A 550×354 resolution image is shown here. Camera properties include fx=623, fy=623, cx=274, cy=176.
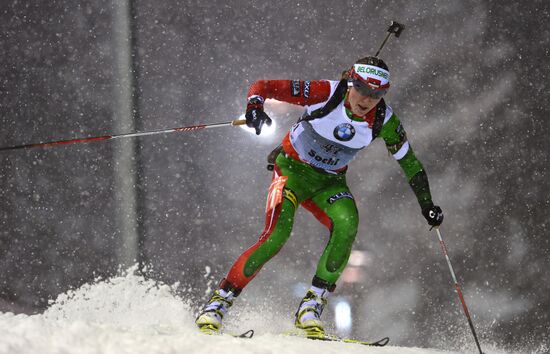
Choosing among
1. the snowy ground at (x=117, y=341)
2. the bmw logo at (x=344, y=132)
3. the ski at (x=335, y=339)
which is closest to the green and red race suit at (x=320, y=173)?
the bmw logo at (x=344, y=132)

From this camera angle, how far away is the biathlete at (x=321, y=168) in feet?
11.7

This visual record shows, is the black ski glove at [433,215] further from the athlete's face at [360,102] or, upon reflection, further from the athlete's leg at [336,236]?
the athlete's face at [360,102]

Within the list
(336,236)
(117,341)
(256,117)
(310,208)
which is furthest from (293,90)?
(117,341)

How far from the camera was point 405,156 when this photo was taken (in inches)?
159

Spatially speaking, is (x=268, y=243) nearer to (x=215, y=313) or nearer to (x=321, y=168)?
(x=215, y=313)

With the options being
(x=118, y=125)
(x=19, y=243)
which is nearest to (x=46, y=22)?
(x=118, y=125)

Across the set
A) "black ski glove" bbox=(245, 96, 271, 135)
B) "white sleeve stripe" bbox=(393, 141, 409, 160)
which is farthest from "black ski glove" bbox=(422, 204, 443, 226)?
"black ski glove" bbox=(245, 96, 271, 135)

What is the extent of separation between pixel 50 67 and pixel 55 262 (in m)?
2.21

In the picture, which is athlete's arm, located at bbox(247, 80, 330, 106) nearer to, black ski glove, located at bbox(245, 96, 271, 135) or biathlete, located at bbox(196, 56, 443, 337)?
biathlete, located at bbox(196, 56, 443, 337)

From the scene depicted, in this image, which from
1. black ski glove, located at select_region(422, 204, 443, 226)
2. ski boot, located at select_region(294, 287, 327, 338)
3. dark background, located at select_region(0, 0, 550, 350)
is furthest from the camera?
dark background, located at select_region(0, 0, 550, 350)

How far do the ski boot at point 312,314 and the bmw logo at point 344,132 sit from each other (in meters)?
0.93

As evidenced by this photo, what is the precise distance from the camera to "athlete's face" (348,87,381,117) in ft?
11.9

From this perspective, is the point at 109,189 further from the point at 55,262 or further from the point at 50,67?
the point at 50,67

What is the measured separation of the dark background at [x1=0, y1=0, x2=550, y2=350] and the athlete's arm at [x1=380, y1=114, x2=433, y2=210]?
9.60ft
